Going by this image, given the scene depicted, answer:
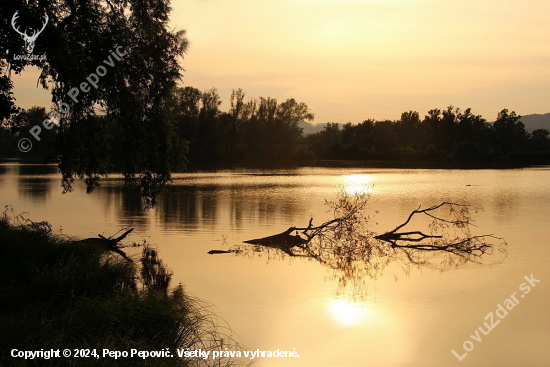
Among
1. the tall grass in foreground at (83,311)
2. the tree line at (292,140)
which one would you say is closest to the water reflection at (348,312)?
the tall grass in foreground at (83,311)

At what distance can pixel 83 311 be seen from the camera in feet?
23.0

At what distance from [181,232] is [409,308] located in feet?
34.2

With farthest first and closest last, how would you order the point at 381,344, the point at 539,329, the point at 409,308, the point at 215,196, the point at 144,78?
the point at 215,196, the point at 144,78, the point at 409,308, the point at 539,329, the point at 381,344

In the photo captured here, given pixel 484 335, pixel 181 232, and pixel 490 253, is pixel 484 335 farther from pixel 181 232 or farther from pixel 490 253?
pixel 181 232

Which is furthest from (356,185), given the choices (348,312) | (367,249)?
(348,312)

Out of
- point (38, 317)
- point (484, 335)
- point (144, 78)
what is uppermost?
point (144, 78)

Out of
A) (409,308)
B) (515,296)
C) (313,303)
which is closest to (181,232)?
(313,303)

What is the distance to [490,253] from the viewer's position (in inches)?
611

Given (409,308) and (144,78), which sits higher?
(144,78)

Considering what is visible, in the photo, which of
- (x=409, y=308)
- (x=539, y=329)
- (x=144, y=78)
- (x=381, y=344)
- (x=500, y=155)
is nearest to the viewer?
(x=381, y=344)

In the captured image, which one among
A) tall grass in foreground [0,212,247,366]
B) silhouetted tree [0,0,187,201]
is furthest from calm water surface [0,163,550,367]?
silhouetted tree [0,0,187,201]

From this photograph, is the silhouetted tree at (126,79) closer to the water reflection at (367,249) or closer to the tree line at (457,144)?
the water reflection at (367,249)

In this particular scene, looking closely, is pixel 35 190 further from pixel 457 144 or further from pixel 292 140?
pixel 457 144

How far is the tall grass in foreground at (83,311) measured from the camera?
6027 mm
